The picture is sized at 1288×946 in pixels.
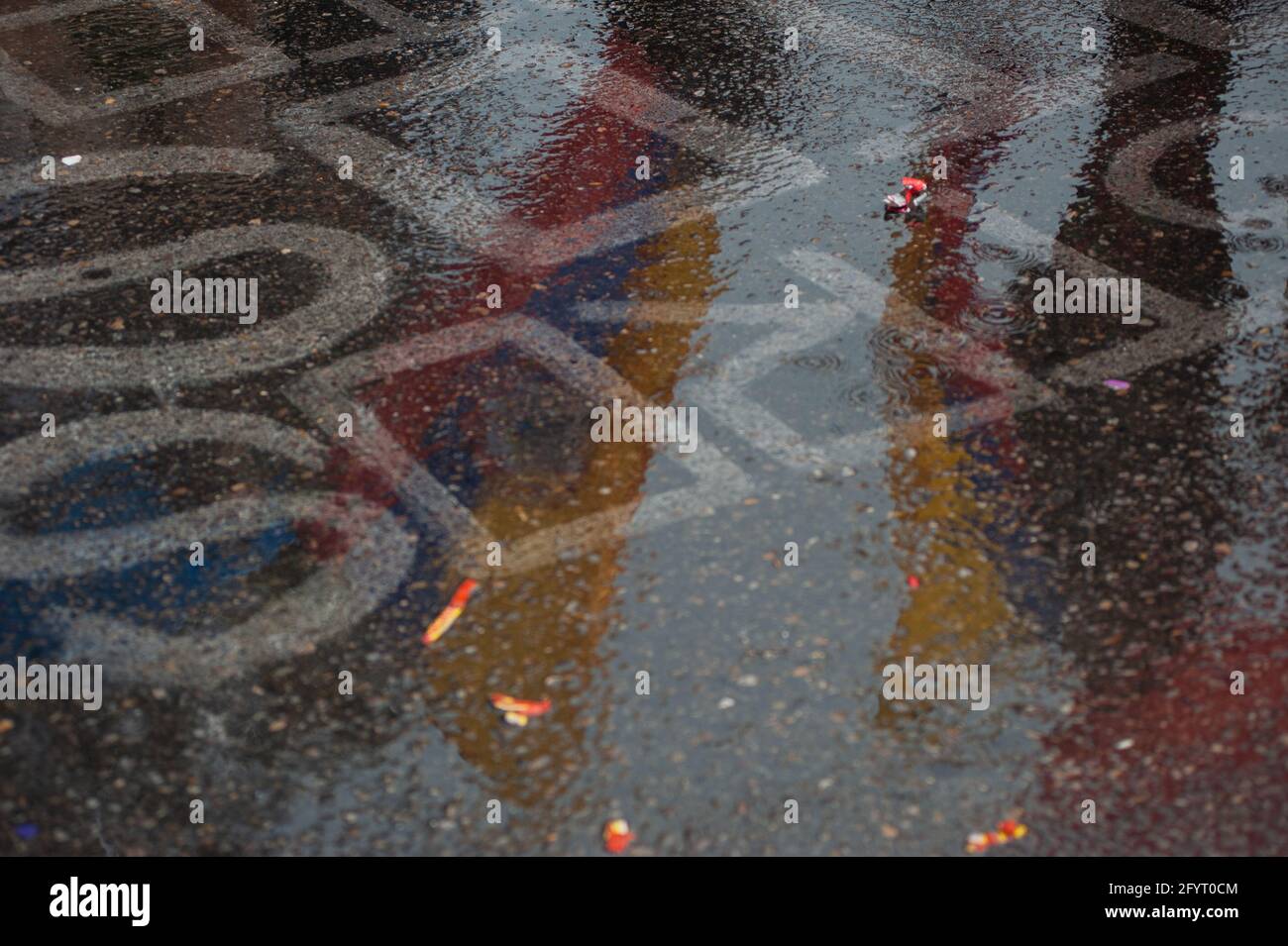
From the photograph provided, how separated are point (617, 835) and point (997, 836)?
0.91 meters

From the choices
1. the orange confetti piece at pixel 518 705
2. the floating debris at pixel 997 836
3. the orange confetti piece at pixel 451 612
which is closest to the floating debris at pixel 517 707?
the orange confetti piece at pixel 518 705

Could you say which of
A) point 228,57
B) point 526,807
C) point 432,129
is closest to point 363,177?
point 432,129

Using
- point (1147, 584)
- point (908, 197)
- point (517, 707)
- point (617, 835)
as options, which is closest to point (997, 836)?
point (617, 835)

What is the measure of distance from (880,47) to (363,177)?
9.34ft

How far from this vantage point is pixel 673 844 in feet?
11.9

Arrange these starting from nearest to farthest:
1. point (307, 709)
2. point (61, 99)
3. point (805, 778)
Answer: point (805, 778) < point (307, 709) < point (61, 99)

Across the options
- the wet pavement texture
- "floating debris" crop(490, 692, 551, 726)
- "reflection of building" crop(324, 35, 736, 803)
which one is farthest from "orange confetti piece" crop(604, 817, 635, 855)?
"floating debris" crop(490, 692, 551, 726)

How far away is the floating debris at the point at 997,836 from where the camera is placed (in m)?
3.59

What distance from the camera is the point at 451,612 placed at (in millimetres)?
4348

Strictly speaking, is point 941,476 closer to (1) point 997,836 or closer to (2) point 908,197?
(1) point 997,836

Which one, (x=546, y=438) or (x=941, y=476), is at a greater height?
(x=941, y=476)

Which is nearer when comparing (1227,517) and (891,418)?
(1227,517)
